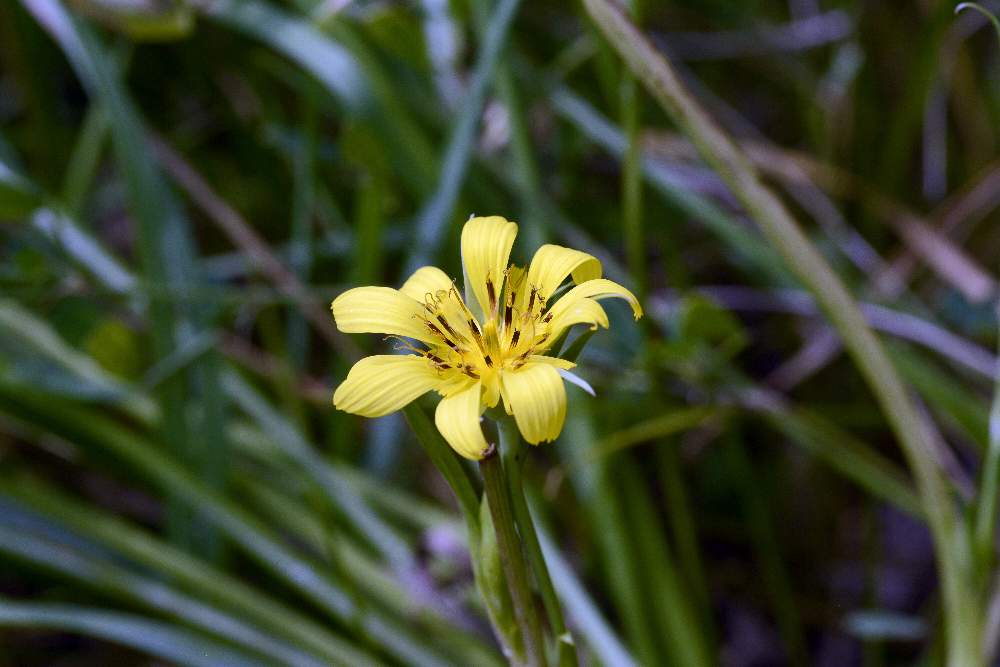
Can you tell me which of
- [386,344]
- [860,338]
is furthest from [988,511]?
[386,344]

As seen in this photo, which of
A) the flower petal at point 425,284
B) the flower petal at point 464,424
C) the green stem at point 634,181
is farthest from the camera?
the green stem at point 634,181

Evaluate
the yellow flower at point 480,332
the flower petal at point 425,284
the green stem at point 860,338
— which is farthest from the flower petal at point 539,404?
the green stem at point 860,338

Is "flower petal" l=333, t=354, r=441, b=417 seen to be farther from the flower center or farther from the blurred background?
the blurred background

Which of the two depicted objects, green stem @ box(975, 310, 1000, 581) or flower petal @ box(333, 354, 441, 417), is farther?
green stem @ box(975, 310, 1000, 581)

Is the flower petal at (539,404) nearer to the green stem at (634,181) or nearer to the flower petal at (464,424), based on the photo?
the flower petal at (464,424)

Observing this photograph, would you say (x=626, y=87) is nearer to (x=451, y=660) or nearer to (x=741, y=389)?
(x=741, y=389)

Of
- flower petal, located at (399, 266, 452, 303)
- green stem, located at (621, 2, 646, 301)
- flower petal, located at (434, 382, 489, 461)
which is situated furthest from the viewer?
green stem, located at (621, 2, 646, 301)

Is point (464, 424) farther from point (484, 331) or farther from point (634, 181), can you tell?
point (634, 181)

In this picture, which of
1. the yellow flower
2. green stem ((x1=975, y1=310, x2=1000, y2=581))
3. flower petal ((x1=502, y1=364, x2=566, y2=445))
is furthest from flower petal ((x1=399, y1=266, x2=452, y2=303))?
green stem ((x1=975, y1=310, x2=1000, y2=581))
